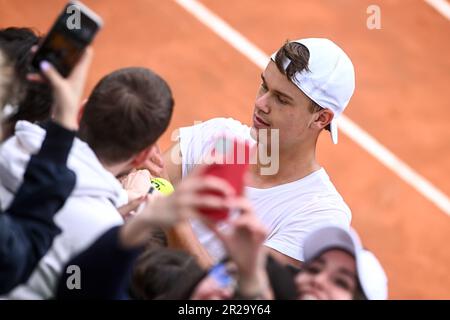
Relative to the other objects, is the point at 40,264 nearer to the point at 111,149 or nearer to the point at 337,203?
the point at 111,149

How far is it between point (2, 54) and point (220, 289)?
1363mm

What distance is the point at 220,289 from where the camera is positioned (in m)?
3.23

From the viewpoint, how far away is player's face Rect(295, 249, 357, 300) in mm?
3266

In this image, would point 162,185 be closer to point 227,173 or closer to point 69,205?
point 69,205

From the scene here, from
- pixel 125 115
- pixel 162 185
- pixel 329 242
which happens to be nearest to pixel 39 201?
pixel 125 115

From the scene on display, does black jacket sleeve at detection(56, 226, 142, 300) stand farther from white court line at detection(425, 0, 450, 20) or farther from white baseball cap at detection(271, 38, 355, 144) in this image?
white court line at detection(425, 0, 450, 20)

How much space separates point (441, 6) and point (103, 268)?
9.36 m

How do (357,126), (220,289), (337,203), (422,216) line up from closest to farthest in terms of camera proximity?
(220,289), (337,203), (422,216), (357,126)

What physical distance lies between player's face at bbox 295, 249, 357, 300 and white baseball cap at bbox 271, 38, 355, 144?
1.86 m

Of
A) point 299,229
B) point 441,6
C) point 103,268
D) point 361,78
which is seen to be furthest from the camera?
point 441,6

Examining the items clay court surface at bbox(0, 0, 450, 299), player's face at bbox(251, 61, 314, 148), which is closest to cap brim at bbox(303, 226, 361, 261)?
player's face at bbox(251, 61, 314, 148)

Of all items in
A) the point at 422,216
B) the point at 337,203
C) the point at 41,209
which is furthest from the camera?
the point at 422,216

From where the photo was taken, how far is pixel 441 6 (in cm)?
1155
